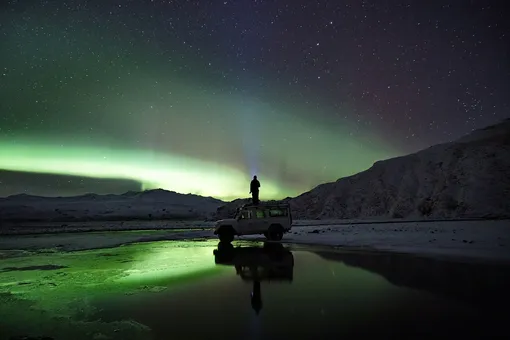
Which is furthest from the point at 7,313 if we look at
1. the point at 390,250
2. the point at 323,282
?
the point at 390,250

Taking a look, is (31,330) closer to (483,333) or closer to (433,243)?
(483,333)

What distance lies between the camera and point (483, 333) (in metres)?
5.13

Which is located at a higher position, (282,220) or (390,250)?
(282,220)

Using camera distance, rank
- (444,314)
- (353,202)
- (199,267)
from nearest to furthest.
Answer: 1. (444,314)
2. (199,267)
3. (353,202)

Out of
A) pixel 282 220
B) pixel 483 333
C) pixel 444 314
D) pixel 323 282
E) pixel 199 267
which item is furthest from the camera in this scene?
pixel 282 220

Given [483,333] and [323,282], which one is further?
[323,282]

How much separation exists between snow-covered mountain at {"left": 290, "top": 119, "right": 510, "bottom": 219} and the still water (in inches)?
1767

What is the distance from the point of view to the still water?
219 inches

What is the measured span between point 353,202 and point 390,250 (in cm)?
6103

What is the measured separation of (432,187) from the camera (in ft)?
211

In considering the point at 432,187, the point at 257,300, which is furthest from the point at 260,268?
the point at 432,187

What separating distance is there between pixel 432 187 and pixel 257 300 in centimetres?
6590

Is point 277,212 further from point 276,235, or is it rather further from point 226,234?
point 226,234

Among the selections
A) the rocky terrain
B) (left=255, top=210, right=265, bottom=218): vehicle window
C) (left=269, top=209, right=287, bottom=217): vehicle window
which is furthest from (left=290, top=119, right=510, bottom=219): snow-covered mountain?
(left=255, top=210, right=265, bottom=218): vehicle window
